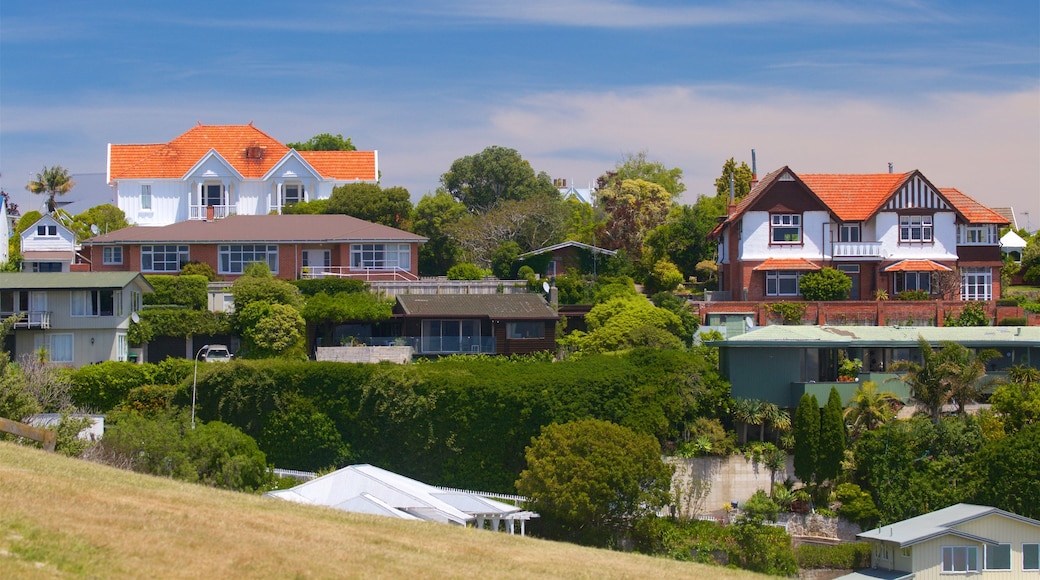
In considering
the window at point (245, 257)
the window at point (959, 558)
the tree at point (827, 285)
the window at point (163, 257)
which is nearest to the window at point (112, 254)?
the window at point (163, 257)

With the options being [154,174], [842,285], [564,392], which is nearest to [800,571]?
[564,392]

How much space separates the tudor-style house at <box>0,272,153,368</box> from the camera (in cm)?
6000

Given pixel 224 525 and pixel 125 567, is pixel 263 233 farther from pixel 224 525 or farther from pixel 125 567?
pixel 125 567

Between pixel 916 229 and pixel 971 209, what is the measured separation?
3509 millimetres

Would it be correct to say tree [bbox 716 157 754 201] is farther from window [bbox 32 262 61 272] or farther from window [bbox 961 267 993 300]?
window [bbox 32 262 61 272]

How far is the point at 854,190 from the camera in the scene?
2837 inches

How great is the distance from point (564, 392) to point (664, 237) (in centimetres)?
2495

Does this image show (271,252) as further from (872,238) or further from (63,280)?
(872,238)

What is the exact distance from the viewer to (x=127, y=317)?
200 ft

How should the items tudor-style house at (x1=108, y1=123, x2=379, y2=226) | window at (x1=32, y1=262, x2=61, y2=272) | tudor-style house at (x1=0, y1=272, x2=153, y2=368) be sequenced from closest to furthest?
tudor-style house at (x1=0, y1=272, x2=153, y2=368) < window at (x1=32, y1=262, x2=61, y2=272) < tudor-style house at (x1=108, y1=123, x2=379, y2=226)

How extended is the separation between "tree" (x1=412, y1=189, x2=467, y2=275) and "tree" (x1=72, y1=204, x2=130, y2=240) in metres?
17.2

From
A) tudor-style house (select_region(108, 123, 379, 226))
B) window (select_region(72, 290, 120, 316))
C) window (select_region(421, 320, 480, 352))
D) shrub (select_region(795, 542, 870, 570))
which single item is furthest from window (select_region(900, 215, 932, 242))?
window (select_region(72, 290, 120, 316))

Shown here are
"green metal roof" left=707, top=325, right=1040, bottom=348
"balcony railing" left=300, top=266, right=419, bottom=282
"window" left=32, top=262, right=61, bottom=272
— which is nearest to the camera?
"green metal roof" left=707, top=325, right=1040, bottom=348

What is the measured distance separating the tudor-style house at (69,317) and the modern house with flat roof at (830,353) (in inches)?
1032
